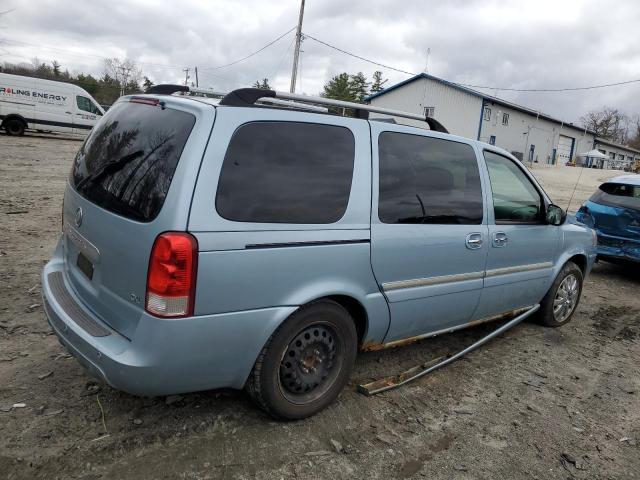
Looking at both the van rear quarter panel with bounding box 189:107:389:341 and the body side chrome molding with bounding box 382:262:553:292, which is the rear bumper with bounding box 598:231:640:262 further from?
the van rear quarter panel with bounding box 189:107:389:341

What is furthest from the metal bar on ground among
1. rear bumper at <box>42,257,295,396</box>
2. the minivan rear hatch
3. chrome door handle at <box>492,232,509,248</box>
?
the minivan rear hatch

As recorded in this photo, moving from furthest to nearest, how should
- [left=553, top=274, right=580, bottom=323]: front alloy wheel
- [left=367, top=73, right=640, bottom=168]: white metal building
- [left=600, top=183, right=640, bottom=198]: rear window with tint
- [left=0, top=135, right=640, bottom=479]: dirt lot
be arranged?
1. [left=367, top=73, right=640, bottom=168]: white metal building
2. [left=600, top=183, right=640, bottom=198]: rear window with tint
3. [left=553, top=274, right=580, bottom=323]: front alloy wheel
4. [left=0, top=135, right=640, bottom=479]: dirt lot

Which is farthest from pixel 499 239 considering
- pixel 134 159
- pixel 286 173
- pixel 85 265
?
pixel 85 265

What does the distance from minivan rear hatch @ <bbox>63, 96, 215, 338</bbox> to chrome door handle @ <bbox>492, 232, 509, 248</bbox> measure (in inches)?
95.7

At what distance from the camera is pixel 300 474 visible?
8.43 feet

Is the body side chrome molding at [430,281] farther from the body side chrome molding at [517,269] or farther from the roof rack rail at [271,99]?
the roof rack rail at [271,99]

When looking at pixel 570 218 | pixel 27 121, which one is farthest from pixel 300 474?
pixel 27 121

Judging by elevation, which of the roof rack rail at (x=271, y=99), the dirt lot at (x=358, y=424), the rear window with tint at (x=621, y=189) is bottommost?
the dirt lot at (x=358, y=424)

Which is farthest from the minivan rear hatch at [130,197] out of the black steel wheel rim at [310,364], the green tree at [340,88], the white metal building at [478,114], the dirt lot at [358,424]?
the green tree at [340,88]

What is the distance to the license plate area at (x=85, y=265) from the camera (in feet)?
9.17

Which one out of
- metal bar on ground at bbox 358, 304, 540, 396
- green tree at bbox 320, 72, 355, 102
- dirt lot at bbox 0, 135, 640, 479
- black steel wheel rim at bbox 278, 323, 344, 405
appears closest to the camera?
dirt lot at bbox 0, 135, 640, 479

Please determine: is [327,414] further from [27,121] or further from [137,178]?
[27,121]

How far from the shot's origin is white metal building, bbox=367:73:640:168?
39.7m

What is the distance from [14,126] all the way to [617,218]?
22.2 meters
